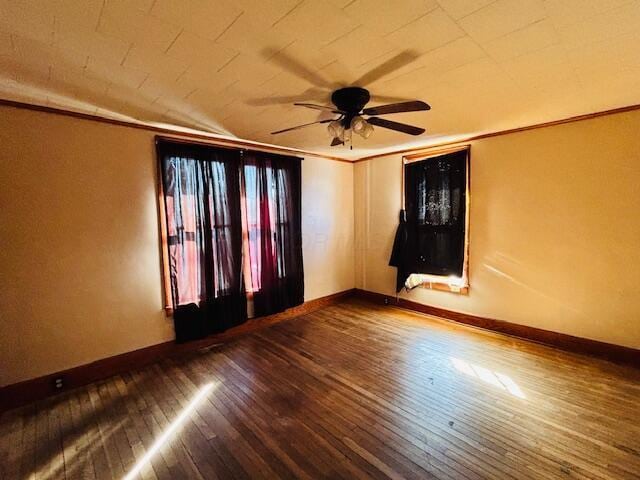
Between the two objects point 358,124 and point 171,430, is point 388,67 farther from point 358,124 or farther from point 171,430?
point 171,430

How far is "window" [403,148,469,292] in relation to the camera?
391 cm

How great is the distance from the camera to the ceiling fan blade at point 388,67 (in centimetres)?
169

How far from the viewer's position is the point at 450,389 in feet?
8.28

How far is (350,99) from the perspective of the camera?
6.89ft

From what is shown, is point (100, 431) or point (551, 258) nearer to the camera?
point (100, 431)

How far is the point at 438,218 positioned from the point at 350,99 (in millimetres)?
2614

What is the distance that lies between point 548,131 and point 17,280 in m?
5.34

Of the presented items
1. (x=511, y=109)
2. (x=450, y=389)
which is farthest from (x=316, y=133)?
(x=450, y=389)

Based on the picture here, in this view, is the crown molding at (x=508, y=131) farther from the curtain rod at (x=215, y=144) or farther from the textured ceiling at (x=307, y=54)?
the curtain rod at (x=215, y=144)

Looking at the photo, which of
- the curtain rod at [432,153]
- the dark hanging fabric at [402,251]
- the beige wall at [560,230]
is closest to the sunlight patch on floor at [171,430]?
the dark hanging fabric at [402,251]

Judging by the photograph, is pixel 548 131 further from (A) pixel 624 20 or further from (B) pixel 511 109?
(A) pixel 624 20

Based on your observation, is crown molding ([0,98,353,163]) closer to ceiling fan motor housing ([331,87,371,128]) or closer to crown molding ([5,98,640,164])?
crown molding ([5,98,640,164])

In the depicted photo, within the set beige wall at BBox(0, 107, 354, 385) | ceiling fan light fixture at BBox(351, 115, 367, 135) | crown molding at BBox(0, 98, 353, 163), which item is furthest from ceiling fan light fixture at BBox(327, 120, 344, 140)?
beige wall at BBox(0, 107, 354, 385)

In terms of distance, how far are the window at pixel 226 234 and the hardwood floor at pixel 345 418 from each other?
65 centimetres
